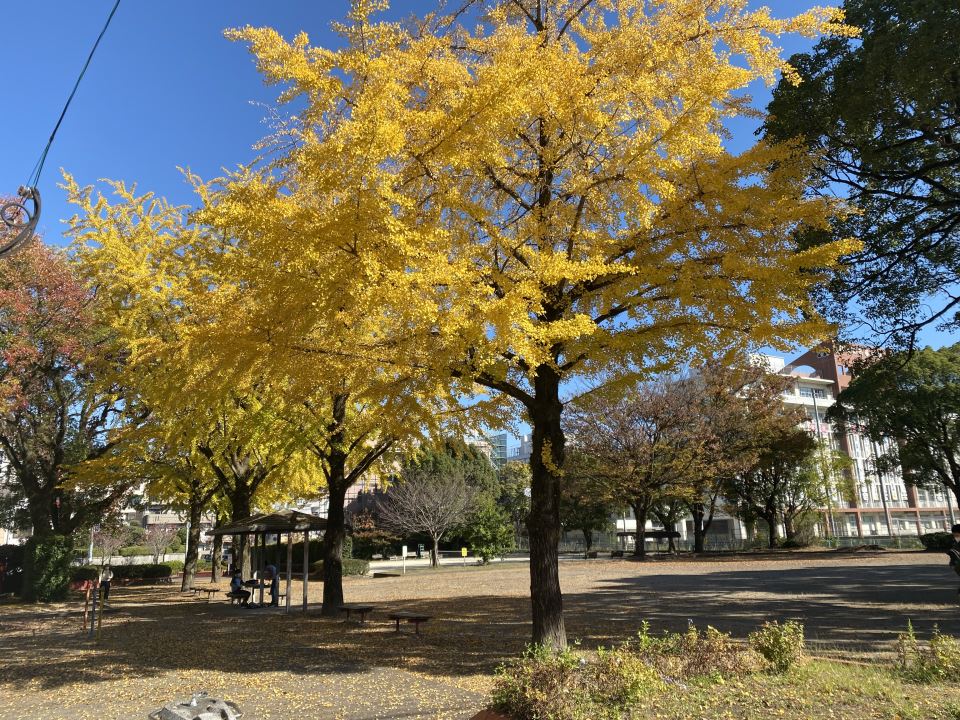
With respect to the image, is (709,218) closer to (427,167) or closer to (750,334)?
(750,334)

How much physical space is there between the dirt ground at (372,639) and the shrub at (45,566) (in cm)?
142

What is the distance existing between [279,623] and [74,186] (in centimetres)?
1136

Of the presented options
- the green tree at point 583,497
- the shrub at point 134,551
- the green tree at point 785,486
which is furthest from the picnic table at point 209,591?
the shrub at point 134,551

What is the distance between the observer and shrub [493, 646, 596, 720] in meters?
4.29

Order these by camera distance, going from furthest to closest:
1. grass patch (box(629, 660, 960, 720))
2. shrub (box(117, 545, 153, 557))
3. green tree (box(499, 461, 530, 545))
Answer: shrub (box(117, 545, 153, 557))
green tree (box(499, 461, 530, 545))
grass patch (box(629, 660, 960, 720))

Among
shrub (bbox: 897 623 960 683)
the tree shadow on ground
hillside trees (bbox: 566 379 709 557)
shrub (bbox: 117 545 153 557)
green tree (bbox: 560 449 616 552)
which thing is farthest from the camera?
shrub (bbox: 117 545 153 557)

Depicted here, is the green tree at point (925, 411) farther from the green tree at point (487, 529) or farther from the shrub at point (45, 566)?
the shrub at point (45, 566)

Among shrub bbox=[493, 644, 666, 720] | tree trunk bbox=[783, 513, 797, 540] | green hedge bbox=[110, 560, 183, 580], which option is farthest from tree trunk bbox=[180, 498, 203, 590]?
tree trunk bbox=[783, 513, 797, 540]

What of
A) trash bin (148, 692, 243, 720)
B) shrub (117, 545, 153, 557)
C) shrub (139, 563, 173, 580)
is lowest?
shrub (117, 545, 153, 557)

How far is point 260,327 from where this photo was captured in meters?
6.61

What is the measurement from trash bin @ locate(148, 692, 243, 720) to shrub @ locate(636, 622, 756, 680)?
390 cm

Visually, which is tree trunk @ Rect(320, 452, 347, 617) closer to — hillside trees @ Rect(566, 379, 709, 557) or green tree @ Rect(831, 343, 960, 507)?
hillside trees @ Rect(566, 379, 709, 557)

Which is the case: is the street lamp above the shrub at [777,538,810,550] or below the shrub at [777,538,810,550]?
above

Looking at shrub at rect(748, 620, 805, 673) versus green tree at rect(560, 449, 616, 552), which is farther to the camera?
green tree at rect(560, 449, 616, 552)
